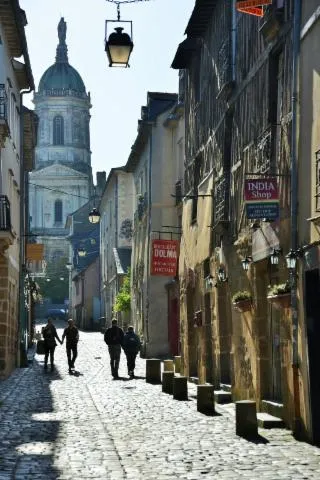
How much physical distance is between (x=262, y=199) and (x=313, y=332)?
2284 mm

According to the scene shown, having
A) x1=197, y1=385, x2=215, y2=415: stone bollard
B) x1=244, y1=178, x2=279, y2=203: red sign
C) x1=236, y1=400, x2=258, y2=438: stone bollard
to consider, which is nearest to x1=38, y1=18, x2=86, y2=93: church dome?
x1=197, y1=385, x2=215, y2=415: stone bollard

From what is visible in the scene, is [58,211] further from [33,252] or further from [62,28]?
[33,252]

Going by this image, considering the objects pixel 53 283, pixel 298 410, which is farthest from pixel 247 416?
pixel 53 283

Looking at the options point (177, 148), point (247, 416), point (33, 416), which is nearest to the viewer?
point (247, 416)

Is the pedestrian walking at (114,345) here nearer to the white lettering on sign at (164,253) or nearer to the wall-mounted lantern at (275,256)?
the white lettering on sign at (164,253)

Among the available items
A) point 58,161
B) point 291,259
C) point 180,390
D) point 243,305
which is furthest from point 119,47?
point 58,161

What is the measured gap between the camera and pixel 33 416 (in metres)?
17.9

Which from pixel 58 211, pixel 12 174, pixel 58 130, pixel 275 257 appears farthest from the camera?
pixel 58 211

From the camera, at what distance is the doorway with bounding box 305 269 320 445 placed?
1403 cm

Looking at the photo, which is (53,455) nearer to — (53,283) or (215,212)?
(215,212)

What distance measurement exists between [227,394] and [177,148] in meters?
18.6

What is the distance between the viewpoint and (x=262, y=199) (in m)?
15.6

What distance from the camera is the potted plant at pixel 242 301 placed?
59.5 feet

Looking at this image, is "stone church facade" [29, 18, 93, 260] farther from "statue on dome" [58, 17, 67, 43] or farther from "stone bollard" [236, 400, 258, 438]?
"stone bollard" [236, 400, 258, 438]
